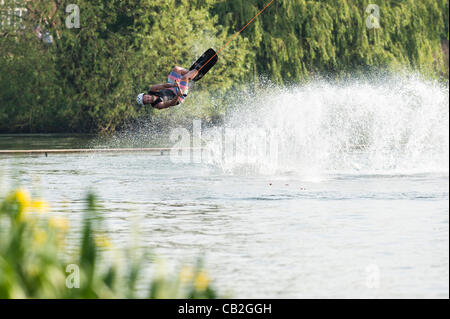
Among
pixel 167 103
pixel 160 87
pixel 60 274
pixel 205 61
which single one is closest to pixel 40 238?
pixel 60 274

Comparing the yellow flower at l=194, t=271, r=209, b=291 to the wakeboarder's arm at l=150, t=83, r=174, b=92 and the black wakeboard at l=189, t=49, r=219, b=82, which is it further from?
the wakeboarder's arm at l=150, t=83, r=174, b=92

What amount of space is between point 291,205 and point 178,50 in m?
24.4

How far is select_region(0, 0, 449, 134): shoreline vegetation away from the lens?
138ft

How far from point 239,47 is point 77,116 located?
6.85 m

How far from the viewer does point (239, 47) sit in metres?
42.8

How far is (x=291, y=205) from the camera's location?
18438mm

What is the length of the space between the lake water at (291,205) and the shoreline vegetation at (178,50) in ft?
14.3

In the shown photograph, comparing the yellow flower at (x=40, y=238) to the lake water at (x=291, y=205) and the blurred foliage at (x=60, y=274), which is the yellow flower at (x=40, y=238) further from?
the lake water at (x=291, y=205)

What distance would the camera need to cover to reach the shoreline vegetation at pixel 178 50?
42.1m

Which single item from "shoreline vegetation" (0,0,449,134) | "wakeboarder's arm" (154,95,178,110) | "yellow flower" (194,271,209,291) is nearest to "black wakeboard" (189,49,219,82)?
"wakeboarder's arm" (154,95,178,110)

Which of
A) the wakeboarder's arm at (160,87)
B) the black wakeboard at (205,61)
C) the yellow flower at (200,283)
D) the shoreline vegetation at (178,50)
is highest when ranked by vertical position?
the shoreline vegetation at (178,50)

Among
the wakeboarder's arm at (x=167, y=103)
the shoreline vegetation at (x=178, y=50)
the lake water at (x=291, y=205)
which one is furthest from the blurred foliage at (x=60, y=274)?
the shoreline vegetation at (x=178, y=50)

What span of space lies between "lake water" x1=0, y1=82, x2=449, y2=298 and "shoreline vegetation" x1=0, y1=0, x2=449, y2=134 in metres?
4.37
